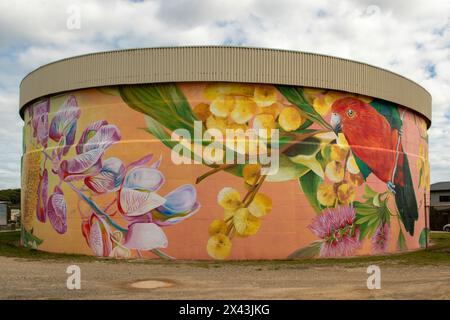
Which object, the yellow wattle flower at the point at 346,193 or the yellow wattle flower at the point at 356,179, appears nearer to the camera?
the yellow wattle flower at the point at 346,193

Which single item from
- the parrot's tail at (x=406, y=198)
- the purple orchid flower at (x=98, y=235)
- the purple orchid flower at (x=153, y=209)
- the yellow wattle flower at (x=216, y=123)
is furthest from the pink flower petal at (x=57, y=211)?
the parrot's tail at (x=406, y=198)

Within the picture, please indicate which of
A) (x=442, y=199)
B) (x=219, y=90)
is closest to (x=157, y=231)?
(x=219, y=90)

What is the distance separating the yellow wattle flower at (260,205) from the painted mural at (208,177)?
0.04 metres

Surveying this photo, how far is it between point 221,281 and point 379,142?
12359mm

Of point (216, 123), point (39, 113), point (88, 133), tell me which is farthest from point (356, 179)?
point (39, 113)

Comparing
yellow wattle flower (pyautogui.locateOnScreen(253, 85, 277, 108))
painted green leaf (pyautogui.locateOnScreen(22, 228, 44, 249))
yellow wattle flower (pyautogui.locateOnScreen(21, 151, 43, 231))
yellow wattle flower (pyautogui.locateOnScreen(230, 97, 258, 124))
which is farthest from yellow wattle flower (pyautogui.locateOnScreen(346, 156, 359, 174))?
painted green leaf (pyautogui.locateOnScreen(22, 228, 44, 249))

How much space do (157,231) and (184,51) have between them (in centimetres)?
740

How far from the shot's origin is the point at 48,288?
1296 centimetres

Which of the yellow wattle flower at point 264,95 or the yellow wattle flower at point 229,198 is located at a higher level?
the yellow wattle flower at point 264,95

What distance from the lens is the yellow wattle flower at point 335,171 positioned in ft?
70.8

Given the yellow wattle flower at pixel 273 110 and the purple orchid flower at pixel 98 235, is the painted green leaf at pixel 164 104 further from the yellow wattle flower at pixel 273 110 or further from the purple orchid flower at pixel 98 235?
the purple orchid flower at pixel 98 235

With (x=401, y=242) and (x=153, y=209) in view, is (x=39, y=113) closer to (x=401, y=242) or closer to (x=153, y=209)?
(x=153, y=209)

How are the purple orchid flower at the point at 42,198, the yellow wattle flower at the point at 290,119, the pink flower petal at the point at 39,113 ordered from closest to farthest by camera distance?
the yellow wattle flower at the point at 290,119
the purple orchid flower at the point at 42,198
the pink flower petal at the point at 39,113

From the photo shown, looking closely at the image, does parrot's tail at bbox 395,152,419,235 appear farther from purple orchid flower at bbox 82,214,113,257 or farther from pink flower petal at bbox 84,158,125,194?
purple orchid flower at bbox 82,214,113,257
